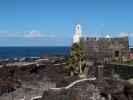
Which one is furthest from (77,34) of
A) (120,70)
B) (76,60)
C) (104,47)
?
(120,70)

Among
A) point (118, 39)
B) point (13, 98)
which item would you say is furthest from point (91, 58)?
point (13, 98)

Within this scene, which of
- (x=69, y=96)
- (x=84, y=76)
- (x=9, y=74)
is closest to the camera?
(x=69, y=96)

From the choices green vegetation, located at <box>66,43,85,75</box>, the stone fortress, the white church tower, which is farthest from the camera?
the stone fortress

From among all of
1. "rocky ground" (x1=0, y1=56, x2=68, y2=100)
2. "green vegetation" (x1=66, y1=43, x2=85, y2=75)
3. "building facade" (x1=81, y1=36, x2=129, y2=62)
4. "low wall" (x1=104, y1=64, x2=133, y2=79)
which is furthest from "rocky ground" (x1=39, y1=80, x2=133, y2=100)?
"building facade" (x1=81, y1=36, x2=129, y2=62)

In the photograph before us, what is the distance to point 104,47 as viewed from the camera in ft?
133

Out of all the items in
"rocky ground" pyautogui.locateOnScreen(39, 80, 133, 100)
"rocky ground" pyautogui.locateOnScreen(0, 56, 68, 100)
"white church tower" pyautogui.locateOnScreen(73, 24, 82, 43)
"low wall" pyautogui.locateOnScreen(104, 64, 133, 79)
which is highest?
"white church tower" pyautogui.locateOnScreen(73, 24, 82, 43)

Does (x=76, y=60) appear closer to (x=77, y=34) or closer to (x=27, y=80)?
(x=77, y=34)

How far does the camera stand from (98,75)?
30.5 meters

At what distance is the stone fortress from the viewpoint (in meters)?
38.6

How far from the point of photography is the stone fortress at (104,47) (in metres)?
38.6

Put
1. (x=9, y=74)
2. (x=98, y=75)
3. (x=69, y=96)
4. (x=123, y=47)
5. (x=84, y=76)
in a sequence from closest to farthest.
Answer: (x=69, y=96) → (x=98, y=75) → (x=84, y=76) → (x=123, y=47) → (x=9, y=74)

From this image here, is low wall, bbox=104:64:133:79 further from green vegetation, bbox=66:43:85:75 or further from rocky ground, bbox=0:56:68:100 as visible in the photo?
rocky ground, bbox=0:56:68:100

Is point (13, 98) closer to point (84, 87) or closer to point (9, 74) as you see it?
point (84, 87)

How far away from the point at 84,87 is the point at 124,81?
289 centimetres
